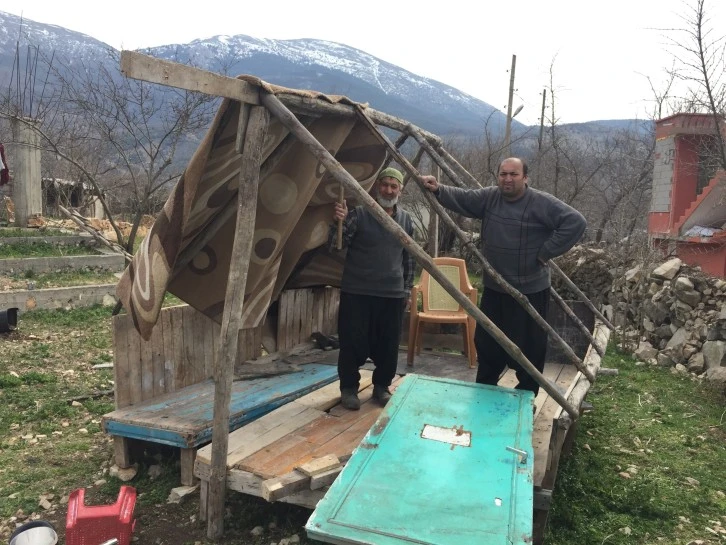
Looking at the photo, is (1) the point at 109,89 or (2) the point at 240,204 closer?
(2) the point at 240,204

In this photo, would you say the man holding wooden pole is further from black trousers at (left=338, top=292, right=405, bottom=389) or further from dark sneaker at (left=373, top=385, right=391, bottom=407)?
dark sneaker at (left=373, top=385, right=391, bottom=407)

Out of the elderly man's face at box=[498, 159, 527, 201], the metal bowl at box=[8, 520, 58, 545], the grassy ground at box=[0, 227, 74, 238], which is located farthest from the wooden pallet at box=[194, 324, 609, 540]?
the grassy ground at box=[0, 227, 74, 238]

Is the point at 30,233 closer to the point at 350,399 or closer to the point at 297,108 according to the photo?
the point at 350,399

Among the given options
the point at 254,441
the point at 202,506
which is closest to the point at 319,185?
the point at 254,441

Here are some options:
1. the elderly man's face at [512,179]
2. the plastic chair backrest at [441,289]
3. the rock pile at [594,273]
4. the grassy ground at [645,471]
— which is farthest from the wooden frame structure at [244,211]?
the rock pile at [594,273]

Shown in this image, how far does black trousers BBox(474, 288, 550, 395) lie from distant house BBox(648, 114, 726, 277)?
18.5ft

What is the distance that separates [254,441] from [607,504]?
2.38 metres

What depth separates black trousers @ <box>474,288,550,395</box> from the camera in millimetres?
3906

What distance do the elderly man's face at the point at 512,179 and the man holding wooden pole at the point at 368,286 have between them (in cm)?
69

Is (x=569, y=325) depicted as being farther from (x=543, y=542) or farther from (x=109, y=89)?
(x=109, y=89)

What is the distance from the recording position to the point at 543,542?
3426 mm

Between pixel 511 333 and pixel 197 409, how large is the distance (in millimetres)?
2185

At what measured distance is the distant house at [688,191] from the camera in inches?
343

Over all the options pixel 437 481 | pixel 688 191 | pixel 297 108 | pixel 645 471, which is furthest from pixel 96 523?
pixel 688 191
